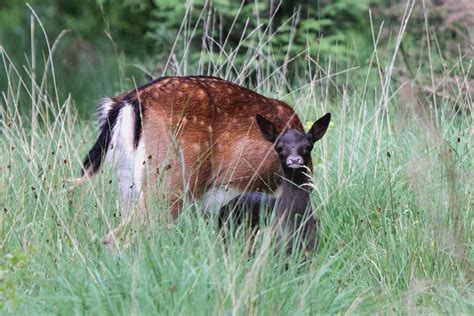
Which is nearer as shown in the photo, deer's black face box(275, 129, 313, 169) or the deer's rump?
deer's black face box(275, 129, 313, 169)

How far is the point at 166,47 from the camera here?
12.1 m

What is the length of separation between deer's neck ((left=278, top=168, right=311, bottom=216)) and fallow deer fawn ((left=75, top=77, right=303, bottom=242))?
12.4 inches

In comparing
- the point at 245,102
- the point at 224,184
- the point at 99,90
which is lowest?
the point at 99,90

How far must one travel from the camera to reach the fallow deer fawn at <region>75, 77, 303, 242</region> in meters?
6.38

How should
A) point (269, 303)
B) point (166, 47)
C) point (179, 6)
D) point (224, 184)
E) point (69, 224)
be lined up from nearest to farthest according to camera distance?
1. point (269, 303)
2. point (69, 224)
3. point (224, 184)
4. point (179, 6)
5. point (166, 47)

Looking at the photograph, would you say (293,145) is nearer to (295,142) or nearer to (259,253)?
(295,142)

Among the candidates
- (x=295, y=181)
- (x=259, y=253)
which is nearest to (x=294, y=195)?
(x=295, y=181)

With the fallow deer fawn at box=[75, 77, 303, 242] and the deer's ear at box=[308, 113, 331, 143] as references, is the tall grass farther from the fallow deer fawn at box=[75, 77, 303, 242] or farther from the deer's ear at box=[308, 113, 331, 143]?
the deer's ear at box=[308, 113, 331, 143]

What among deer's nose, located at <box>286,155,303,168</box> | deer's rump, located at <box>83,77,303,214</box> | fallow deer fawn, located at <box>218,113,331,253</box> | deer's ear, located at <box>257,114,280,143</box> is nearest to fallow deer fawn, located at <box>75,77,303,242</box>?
deer's rump, located at <box>83,77,303,214</box>

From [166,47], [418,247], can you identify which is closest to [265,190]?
[418,247]

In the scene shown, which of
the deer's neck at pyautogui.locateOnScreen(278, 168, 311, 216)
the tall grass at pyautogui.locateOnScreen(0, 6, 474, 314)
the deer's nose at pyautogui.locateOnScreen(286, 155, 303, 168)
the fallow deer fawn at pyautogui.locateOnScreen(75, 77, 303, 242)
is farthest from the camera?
the fallow deer fawn at pyautogui.locateOnScreen(75, 77, 303, 242)

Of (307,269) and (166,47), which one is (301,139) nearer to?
(307,269)

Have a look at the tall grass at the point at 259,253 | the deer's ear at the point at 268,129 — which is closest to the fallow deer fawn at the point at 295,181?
the deer's ear at the point at 268,129

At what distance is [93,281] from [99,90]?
7.77 meters
